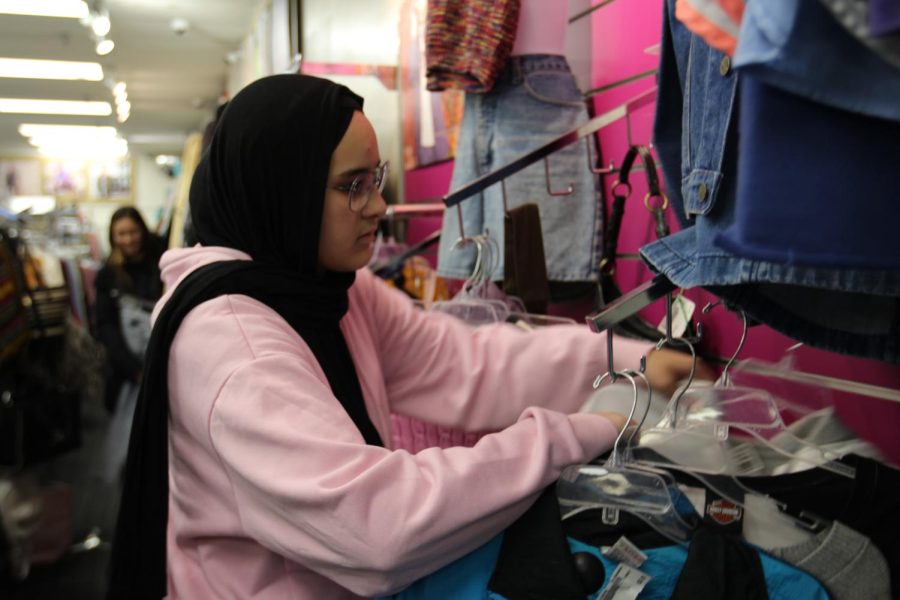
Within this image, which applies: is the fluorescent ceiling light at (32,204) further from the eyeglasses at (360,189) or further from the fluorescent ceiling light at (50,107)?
the eyeglasses at (360,189)

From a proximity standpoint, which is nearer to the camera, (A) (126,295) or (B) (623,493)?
(B) (623,493)

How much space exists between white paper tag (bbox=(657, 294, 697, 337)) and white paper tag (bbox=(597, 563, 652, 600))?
1.57 ft

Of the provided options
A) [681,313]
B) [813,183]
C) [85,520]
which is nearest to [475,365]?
[681,313]

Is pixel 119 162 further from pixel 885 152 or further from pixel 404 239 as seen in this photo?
pixel 885 152

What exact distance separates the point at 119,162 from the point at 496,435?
2982 mm

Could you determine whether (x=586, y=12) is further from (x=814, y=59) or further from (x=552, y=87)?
(x=814, y=59)

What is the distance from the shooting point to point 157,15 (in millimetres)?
3037

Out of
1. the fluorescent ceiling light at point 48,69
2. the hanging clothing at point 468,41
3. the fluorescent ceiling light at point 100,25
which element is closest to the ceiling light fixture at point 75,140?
the fluorescent ceiling light at point 48,69

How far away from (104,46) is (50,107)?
0.42 m

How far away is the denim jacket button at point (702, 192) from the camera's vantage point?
0.57m

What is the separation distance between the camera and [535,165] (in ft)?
5.13

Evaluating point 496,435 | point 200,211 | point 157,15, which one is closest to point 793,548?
point 496,435

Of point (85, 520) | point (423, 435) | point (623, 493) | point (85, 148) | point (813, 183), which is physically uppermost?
point (85, 148)

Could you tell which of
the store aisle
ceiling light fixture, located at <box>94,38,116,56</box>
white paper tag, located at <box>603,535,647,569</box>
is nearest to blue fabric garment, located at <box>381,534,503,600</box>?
white paper tag, located at <box>603,535,647,569</box>
